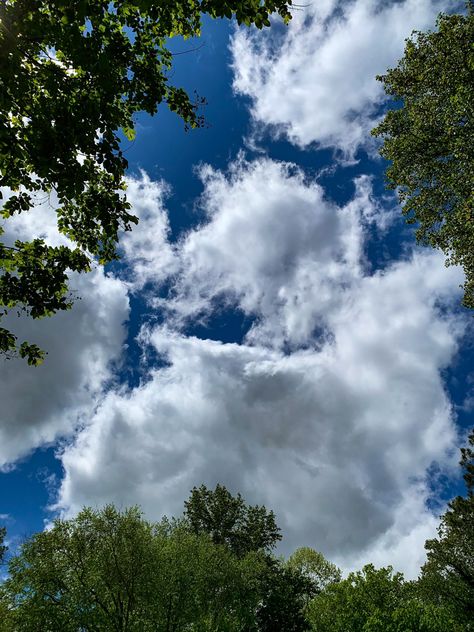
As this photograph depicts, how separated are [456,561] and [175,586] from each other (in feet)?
97.4

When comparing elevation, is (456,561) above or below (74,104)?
below

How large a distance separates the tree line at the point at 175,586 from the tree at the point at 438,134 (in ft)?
70.6

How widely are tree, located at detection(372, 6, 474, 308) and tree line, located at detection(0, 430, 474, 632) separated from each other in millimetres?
21511

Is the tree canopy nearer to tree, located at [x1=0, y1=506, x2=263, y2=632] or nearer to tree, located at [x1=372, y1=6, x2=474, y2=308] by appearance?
tree, located at [x1=0, y1=506, x2=263, y2=632]

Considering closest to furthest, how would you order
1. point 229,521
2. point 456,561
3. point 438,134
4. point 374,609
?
point 438,134
point 374,609
point 456,561
point 229,521

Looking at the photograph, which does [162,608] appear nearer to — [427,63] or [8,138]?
[8,138]

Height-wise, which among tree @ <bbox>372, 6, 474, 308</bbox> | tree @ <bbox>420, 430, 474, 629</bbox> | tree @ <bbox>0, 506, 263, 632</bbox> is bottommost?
tree @ <bbox>420, 430, 474, 629</bbox>

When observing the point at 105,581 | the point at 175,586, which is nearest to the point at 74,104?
the point at 105,581

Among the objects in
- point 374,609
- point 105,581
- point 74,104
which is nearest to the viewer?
point 74,104

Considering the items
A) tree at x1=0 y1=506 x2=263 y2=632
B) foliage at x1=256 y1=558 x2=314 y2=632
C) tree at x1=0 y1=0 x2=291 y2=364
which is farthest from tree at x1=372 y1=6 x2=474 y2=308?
foliage at x1=256 y1=558 x2=314 y2=632

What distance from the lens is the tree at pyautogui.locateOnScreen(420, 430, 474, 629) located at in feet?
114

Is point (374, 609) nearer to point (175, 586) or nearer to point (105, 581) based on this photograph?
point (175, 586)

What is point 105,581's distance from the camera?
2761 cm

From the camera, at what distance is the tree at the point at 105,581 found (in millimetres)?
25641
